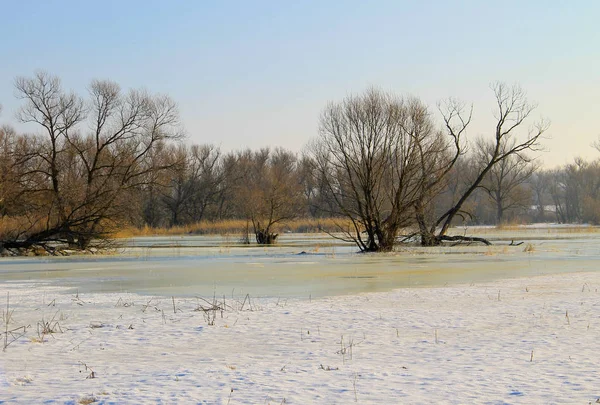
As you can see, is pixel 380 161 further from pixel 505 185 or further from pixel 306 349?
pixel 505 185

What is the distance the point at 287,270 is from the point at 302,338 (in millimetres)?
11125

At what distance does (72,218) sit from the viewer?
3184cm

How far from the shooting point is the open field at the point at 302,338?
6652 mm

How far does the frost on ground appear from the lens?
6.57 meters

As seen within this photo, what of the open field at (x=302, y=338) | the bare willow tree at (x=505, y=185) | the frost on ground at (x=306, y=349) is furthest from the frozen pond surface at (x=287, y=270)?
the bare willow tree at (x=505, y=185)

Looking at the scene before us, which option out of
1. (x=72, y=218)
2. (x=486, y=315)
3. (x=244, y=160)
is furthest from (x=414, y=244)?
(x=244, y=160)

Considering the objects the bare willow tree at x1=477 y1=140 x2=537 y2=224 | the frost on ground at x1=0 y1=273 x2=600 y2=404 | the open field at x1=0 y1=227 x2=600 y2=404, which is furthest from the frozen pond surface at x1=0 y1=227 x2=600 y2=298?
the bare willow tree at x1=477 y1=140 x2=537 y2=224

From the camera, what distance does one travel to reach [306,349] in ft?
28.9

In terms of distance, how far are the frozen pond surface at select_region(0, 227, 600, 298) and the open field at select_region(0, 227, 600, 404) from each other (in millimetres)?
121

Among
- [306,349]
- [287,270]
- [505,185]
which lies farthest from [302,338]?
[505,185]

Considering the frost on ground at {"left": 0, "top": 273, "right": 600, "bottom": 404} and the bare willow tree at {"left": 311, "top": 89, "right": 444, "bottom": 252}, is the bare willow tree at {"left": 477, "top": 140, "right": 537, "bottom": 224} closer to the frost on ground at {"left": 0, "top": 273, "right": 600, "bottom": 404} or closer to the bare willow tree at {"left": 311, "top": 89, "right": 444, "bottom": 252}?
the bare willow tree at {"left": 311, "top": 89, "right": 444, "bottom": 252}

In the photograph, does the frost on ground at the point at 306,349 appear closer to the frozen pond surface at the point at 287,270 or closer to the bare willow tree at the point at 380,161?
the frozen pond surface at the point at 287,270

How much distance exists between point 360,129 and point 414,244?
6.11 meters

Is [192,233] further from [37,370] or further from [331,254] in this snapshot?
[37,370]
